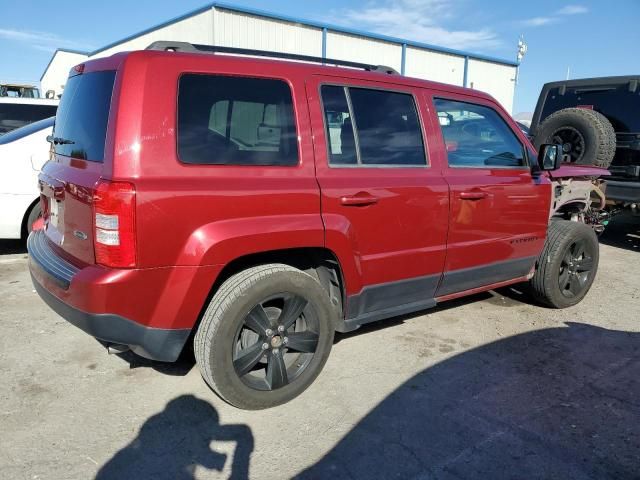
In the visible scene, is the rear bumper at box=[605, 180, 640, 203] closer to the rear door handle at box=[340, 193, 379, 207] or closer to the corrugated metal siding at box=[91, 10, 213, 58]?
the rear door handle at box=[340, 193, 379, 207]

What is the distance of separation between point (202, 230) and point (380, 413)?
1.44 m

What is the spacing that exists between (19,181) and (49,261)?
313 cm

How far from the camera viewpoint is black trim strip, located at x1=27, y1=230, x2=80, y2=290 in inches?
100.0

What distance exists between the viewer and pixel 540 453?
2.52 m

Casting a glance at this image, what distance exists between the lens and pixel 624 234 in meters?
8.55

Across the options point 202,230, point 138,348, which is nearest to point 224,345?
point 138,348

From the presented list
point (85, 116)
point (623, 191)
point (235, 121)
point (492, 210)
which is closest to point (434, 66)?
point (623, 191)

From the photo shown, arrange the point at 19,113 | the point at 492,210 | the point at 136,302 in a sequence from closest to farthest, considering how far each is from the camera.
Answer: the point at 136,302
the point at 492,210
the point at 19,113

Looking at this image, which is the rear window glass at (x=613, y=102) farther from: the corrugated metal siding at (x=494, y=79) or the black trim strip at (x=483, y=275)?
the corrugated metal siding at (x=494, y=79)

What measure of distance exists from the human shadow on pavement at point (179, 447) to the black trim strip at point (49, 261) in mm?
889

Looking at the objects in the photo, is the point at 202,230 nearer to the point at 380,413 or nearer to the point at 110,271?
the point at 110,271

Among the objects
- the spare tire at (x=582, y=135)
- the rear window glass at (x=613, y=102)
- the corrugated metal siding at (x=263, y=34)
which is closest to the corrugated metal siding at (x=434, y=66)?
the corrugated metal siding at (x=263, y=34)

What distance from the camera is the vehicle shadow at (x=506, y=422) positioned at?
94.5 inches

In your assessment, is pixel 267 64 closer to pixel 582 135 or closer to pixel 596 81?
pixel 582 135
